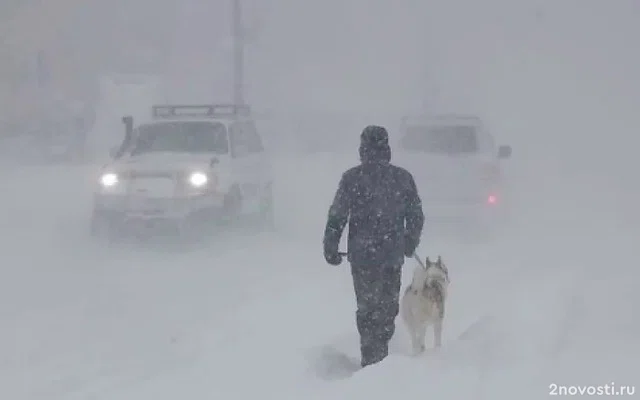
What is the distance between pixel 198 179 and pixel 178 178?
0.27 m

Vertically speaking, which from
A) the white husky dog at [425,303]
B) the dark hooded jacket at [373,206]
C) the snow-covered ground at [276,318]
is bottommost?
the snow-covered ground at [276,318]

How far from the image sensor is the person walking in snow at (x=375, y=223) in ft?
22.2

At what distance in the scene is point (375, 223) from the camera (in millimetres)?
6816

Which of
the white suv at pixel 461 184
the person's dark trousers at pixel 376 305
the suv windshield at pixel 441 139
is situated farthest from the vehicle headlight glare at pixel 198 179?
the person's dark trousers at pixel 376 305

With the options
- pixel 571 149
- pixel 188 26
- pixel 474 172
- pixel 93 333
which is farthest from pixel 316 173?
pixel 188 26

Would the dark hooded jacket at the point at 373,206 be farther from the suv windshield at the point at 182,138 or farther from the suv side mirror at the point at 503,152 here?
the suv side mirror at the point at 503,152

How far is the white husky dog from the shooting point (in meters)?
7.04

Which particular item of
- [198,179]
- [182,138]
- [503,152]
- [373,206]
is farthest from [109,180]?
[373,206]

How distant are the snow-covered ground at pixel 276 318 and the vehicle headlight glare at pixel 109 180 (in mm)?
948

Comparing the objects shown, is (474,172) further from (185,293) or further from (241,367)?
(241,367)

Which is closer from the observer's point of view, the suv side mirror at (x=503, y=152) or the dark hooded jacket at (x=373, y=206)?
the dark hooded jacket at (x=373, y=206)

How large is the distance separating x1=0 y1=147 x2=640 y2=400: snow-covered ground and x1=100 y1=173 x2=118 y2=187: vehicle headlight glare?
0.95 meters

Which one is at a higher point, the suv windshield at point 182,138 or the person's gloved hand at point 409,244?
the suv windshield at point 182,138

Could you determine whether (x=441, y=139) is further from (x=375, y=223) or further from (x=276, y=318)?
(x=375, y=223)
